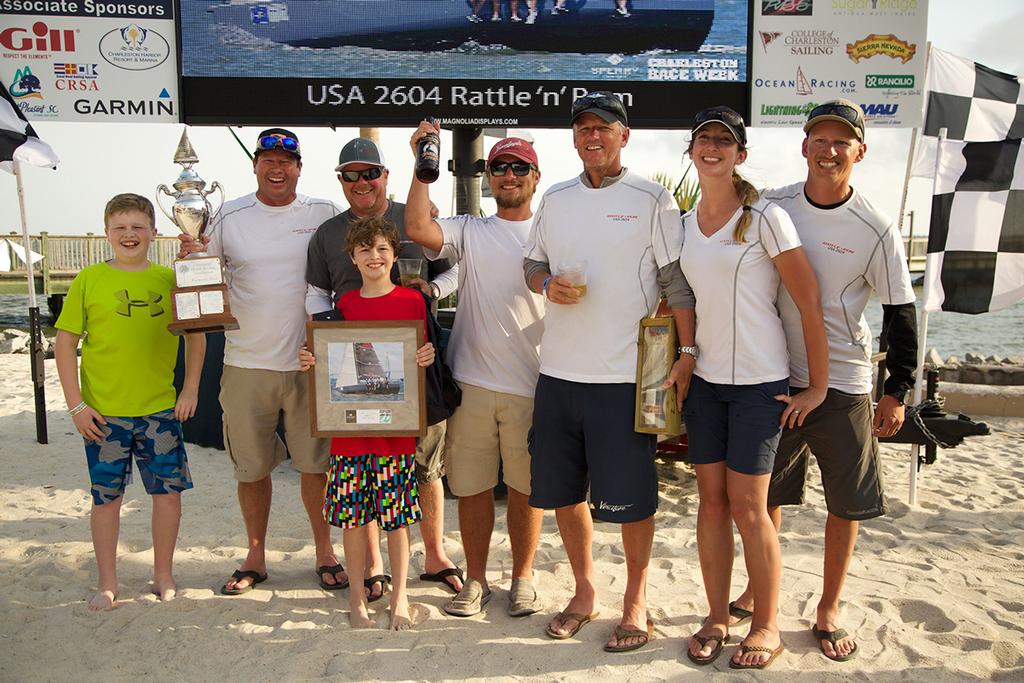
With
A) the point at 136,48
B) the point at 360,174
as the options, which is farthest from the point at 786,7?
the point at 136,48

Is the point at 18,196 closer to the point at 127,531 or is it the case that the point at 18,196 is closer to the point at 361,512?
the point at 127,531

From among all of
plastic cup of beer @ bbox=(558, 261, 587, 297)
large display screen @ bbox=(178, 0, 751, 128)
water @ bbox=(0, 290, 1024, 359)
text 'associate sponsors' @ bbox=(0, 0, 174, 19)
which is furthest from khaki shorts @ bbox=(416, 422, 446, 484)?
water @ bbox=(0, 290, 1024, 359)

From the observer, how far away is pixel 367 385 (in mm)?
3584

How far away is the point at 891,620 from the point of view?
3756mm

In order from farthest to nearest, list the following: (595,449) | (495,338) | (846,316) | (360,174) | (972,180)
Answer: (972,180), (360,174), (495,338), (595,449), (846,316)

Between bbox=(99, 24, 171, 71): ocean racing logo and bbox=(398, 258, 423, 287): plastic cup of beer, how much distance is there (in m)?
4.19

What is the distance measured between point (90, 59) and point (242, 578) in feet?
15.7

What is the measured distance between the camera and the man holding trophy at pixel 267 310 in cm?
392

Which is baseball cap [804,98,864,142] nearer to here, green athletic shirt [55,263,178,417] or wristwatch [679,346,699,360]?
wristwatch [679,346,699,360]

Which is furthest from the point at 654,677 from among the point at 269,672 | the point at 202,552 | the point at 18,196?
the point at 18,196

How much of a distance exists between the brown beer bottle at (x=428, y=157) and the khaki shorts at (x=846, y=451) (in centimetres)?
170

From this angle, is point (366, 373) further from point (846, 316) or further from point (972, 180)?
point (972, 180)

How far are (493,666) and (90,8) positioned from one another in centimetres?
610

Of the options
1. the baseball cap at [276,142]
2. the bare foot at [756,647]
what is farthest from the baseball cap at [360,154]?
the bare foot at [756,647]
